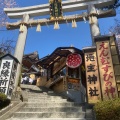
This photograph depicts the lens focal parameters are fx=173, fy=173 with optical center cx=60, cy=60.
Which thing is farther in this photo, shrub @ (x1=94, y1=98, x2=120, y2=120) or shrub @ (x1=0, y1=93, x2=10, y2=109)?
shrub @ (x1=0, y1=93, x2=10, y2=109)

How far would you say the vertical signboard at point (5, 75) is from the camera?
9.28 metres

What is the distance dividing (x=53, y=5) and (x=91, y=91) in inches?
398

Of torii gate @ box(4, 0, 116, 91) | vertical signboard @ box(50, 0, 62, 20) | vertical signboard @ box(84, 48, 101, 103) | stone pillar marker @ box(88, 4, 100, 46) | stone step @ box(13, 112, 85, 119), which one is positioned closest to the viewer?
stone step @ box(13, 112, 85, 119)

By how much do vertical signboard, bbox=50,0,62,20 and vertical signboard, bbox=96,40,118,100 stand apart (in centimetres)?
722

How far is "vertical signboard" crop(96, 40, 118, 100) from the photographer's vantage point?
24.3ft

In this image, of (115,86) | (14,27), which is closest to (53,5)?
(14,27)

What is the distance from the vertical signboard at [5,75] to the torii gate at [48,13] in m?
2.91

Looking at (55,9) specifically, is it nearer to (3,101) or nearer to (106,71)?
(106,71)

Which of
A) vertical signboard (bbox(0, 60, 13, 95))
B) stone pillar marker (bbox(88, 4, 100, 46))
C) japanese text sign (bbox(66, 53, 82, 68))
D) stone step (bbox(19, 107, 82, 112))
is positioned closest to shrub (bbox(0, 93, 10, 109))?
vertical signboard (bbox(0, 60, 13, 95))

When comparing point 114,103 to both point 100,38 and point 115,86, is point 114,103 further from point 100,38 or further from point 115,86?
point 100,38

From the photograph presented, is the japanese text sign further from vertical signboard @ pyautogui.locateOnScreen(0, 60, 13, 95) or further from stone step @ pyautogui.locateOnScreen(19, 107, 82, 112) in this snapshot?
stone step @ pyautogui.locateOnScreen(19, 107, 82, 112)

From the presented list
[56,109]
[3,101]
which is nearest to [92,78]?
[56,109]

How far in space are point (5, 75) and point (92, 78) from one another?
491cm

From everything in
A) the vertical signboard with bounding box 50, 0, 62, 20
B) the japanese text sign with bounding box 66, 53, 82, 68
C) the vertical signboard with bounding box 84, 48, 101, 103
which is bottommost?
the vertical signboard with bounding box 84, 48, 101, 103
